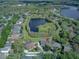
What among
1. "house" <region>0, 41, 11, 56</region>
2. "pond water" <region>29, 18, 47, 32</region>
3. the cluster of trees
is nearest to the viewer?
"house" <region>0, 41, 11, 56</region>

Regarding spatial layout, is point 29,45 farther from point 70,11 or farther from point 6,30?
point 70,11

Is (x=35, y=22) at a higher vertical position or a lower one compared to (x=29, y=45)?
lower

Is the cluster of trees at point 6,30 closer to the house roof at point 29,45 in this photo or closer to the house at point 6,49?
the house at point 6,49

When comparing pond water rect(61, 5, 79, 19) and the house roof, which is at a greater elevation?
the house roof

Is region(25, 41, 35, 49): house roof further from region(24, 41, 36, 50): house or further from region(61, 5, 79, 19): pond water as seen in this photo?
region(61, 5, 79, 19): pond water

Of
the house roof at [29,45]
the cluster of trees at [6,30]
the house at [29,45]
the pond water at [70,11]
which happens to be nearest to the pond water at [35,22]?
the cluster of trees at [6,30]

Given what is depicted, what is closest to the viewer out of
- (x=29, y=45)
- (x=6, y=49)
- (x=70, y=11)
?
(x=6, y=49)

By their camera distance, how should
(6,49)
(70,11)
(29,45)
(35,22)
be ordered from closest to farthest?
(6,49), (29,45), (35,22), (70,11)

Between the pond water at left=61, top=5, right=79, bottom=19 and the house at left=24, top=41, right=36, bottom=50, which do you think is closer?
the house at left=24, top=41, right=36, bottom=50

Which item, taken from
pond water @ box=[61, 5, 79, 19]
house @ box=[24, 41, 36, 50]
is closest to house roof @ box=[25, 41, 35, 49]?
house @ box=[24, 41, 36, 50]

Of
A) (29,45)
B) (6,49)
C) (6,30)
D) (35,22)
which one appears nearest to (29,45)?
(29,45)
